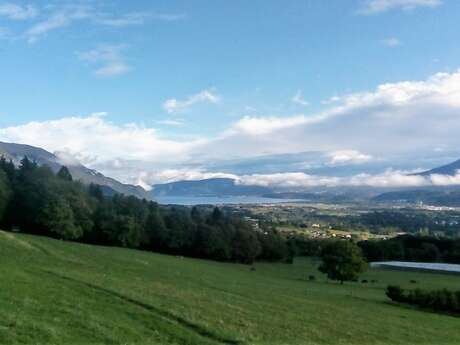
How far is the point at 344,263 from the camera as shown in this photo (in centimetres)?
7506

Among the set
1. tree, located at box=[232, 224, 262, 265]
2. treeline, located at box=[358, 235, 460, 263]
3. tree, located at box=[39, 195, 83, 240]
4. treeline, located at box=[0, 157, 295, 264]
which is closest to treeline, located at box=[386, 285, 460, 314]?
tree, located at box=[39, 195, 83, 240]

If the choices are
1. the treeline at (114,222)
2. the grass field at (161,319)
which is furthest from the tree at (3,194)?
the grass field at (161,319)

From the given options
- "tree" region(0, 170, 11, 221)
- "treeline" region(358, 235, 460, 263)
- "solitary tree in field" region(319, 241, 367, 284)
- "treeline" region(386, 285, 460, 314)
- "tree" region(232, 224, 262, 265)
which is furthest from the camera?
"treeline" region(358, 235, 460, 263)

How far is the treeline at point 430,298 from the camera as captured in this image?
156ft

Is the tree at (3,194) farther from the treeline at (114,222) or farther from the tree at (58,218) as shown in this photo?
the tree at (58,218)

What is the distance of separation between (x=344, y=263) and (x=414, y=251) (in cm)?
6864

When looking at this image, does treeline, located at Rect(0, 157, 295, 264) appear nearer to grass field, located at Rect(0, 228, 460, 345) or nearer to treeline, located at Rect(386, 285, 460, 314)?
grass field, located at Rect(0, 228, 460, 345)

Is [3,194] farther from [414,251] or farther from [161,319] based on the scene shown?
[414,251]

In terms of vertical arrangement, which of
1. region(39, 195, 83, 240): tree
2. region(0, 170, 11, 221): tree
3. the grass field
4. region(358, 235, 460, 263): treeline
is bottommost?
region(358, 235, 460, 263): treeline

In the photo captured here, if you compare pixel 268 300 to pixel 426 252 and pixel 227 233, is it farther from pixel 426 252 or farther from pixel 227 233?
pixel 426 252

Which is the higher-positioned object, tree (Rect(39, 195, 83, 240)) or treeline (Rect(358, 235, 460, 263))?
tree (Rect(39, 195, 83, 240))

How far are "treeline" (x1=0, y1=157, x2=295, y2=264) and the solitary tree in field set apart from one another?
102 ft

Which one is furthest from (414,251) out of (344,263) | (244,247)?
(344,263)

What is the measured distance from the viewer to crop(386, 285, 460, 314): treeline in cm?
4759
